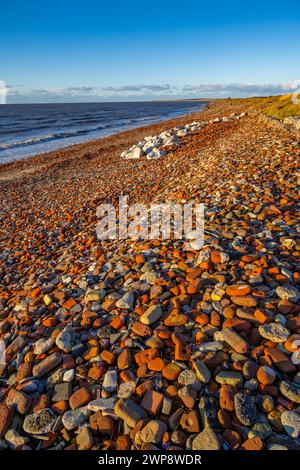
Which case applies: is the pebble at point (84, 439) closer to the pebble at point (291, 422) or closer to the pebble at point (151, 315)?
the pebble at point (151, 315)

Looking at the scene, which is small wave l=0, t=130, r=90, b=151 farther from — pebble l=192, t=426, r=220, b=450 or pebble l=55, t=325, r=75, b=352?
pebble l=192, t=426, r=220, b=450

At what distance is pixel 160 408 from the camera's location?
2.32m

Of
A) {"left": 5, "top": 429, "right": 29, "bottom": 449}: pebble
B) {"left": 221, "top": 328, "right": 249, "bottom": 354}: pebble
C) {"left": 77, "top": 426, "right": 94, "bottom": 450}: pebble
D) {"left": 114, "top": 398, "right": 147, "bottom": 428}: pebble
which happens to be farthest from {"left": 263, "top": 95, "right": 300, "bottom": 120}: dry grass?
{"left": 5, "top": 429, "right": 29, "bottom": 449}: pebble

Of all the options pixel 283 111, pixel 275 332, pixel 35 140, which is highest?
pixel 283 111

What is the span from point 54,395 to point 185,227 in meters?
3.43

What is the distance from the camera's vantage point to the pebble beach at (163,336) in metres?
2.20

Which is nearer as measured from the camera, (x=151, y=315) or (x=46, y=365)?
(x=46, y=365)

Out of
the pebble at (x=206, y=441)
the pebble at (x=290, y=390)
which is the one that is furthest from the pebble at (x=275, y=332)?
the pebble at (x=206, y=441)

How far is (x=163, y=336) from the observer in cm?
298

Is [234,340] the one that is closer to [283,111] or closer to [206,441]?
[206,441]

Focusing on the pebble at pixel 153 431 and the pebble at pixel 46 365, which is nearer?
the pebble at pixel 153 431

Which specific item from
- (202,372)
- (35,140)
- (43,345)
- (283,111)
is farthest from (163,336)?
(35,140)
